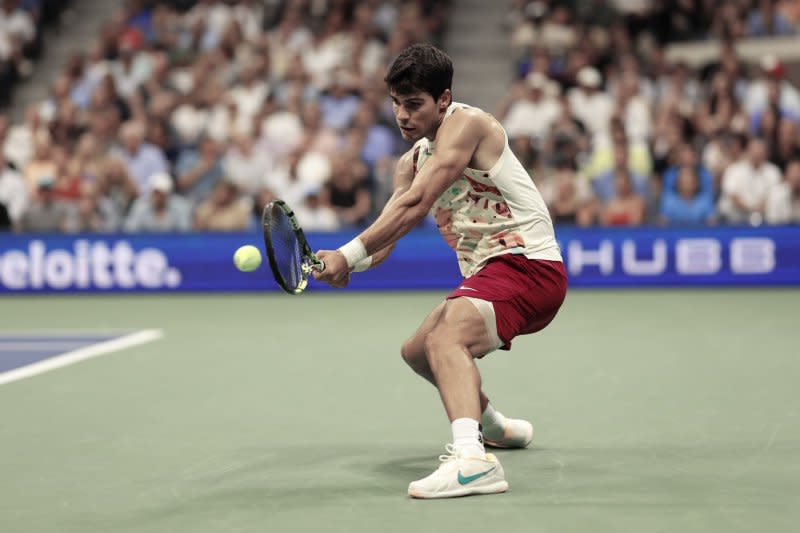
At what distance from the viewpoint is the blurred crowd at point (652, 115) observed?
580 inches

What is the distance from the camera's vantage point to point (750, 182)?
587 inches

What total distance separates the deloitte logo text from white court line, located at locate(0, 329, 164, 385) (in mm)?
3230

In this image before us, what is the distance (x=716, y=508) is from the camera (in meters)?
5.12

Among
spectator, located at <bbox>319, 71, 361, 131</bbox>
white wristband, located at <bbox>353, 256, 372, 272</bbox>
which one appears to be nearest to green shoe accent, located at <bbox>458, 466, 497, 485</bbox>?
white wristband, located at <bbox>353, 256, 372, 272</bbox>

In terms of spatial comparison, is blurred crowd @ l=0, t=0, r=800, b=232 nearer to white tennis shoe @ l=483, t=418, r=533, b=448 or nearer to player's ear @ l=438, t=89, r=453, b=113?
white tennis shoe @ l=483, t=418, r=533, b=448

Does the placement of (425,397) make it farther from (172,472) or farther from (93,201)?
(93,201)

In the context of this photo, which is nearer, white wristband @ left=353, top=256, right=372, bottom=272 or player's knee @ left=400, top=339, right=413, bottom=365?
white wristband @ left=353, top=256, right=372, bottom=272

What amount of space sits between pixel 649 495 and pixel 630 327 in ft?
19.8

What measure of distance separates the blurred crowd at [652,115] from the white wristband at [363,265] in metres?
8.96

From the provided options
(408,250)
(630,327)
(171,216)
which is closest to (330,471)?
(630,327)

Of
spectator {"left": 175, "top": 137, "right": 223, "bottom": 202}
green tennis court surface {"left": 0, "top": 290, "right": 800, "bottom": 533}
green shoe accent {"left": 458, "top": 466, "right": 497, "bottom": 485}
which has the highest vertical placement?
spectator {"left": 175, "top": 137, "right": 223, "bottom": 202}

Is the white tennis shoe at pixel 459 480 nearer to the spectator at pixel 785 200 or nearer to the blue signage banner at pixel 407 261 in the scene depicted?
the blue signage banner at pixel 407 261

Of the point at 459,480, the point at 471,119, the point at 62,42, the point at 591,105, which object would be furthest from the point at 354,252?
the point at 62,42

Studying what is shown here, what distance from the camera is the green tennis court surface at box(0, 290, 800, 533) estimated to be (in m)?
5.14
